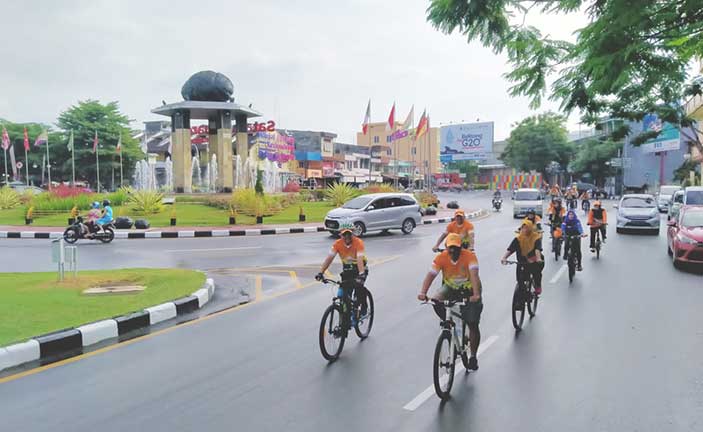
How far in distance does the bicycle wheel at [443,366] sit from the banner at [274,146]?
A: 53991 mm

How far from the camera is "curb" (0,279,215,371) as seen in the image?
5.80 metres

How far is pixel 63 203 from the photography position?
87.8 feet

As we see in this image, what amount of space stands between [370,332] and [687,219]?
9.84 metres

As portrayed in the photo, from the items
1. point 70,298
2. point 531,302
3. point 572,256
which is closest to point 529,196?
point 572,256

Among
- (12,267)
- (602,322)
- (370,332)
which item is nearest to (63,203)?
(12,267)

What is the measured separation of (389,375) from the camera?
208 inches

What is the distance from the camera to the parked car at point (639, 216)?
64.2 feet

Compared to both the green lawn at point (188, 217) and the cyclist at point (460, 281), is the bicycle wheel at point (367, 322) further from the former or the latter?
the green lawn at point (188, 217)

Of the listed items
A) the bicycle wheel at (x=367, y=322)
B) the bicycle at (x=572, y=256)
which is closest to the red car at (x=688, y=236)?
the bicycle at (x=572, y=256)

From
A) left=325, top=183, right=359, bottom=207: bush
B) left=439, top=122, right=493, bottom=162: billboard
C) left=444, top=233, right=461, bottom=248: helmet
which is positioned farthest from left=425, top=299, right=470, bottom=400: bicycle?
left=439, top=122, right=493, bottom=162: billboard

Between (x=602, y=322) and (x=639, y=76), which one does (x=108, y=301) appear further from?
(x=639, y=76)

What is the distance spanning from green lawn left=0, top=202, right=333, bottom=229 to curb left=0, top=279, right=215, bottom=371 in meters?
16.2

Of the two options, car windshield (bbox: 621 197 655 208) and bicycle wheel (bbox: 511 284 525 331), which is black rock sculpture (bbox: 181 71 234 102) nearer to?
car windshield (bbox: 621 197 655 208)

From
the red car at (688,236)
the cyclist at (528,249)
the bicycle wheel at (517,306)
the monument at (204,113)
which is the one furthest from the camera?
the monument at (204,113)
